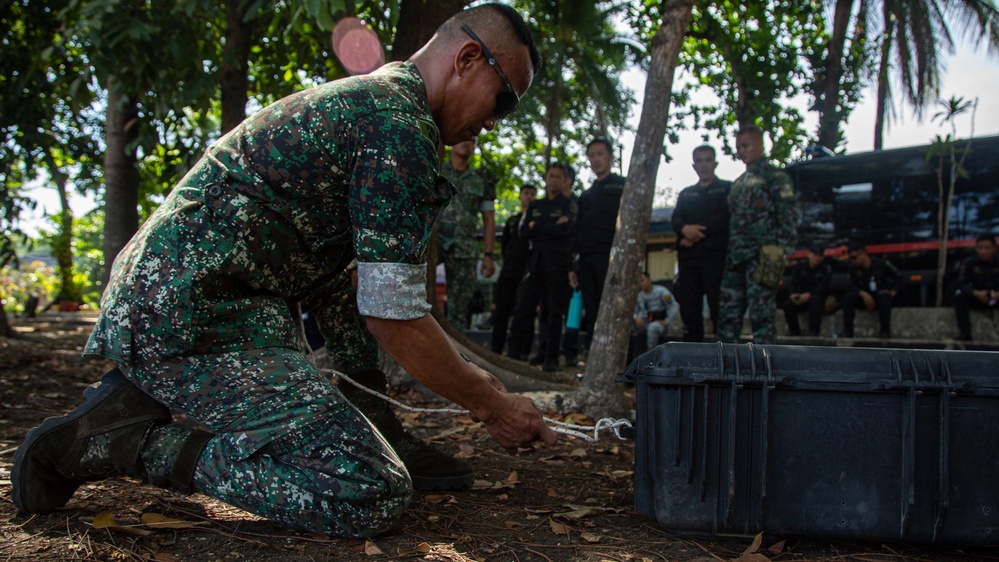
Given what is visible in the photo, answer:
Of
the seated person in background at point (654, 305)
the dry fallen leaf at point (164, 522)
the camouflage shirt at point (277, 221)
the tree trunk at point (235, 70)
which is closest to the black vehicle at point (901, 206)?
the seated person in background at point (654, 305)

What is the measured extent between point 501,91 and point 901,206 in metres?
9.90

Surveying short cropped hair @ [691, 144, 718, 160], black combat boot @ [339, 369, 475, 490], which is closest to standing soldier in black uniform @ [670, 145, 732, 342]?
short cropped hair @ [691, 144, 718, 160]

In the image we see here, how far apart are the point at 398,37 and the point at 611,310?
99.4 inches

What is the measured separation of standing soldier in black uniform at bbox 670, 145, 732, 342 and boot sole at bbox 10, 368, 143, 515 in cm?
469

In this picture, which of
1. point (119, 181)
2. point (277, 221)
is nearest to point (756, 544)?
point (277, 221)

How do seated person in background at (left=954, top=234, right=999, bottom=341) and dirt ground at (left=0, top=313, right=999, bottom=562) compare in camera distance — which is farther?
seated person in background at (left=954, top=234, right=999, bottom=341)

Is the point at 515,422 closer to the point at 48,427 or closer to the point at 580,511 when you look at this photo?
the point at 580,511

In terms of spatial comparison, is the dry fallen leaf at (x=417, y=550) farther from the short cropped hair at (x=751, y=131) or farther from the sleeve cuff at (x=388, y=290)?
the short cropped hair at (x=751, y=131)

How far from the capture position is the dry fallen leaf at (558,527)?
2.31 m

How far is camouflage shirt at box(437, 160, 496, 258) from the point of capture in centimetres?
670

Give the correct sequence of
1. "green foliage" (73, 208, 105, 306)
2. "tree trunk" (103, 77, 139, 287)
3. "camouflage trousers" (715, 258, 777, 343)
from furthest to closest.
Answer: "green foliage" (73, 208, 105, 306) < "tree trunk" (103, 77, 139, 287) < "camouflage trousers" (715, 258, 777, 343)

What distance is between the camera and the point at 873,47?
53.2 feet

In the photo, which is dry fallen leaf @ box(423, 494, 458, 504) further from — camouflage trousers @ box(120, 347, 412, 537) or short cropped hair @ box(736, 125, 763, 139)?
short cropped hair @ box(736, 125, 763, 139)

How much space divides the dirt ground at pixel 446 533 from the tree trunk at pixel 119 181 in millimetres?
5233
